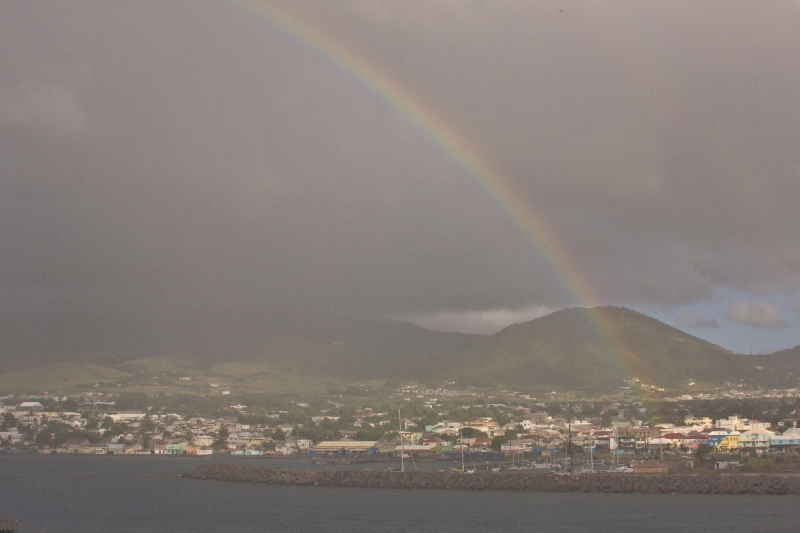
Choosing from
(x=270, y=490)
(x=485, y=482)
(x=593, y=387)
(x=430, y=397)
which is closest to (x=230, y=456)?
(x=270, y=490)

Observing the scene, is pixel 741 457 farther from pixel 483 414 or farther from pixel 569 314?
pixel 569 314

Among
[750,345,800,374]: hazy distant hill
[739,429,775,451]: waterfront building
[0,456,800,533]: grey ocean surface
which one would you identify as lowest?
[0,456,800,533]: grey ocean surface

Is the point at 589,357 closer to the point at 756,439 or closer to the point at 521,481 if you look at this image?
the point at 756,439

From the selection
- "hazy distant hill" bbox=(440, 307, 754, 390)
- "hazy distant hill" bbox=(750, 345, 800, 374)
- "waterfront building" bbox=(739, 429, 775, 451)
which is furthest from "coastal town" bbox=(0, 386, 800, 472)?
"hazy distant hill" bbox=(750, 345, 800, 374)

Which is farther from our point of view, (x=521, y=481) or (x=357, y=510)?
(x=521, y=481)

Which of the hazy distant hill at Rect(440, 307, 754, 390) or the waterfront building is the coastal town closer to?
the waterfront building

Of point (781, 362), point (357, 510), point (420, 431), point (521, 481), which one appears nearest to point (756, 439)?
point (521, 481)

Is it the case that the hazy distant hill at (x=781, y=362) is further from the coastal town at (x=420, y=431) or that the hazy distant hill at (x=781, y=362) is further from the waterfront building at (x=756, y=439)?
the waterfront building at (x=756, y=439)
